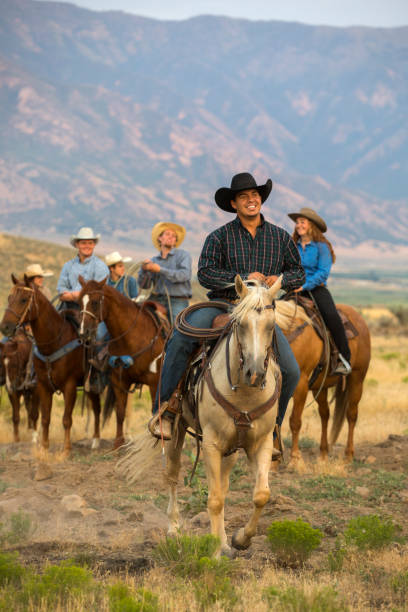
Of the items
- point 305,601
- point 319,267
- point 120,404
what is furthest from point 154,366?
point 305,601

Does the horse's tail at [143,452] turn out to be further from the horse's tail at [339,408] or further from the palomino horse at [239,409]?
the horse's tail at [339,408]

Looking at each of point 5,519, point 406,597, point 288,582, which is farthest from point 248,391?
point 5,519

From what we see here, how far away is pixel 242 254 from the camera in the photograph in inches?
272

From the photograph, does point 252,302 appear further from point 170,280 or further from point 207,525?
point 170,280

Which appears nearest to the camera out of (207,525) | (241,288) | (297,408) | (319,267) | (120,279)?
(241,288)

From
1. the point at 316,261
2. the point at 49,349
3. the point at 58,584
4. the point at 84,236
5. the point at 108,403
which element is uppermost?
the point at 84,236

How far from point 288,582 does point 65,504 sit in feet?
10.3

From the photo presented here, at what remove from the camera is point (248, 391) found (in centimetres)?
594

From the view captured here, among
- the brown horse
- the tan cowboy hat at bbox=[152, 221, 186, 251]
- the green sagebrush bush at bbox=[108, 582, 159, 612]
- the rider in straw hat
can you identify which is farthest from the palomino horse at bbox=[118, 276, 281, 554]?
the brown horse

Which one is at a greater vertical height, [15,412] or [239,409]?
[239,409]

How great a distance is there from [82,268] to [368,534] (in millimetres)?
7121

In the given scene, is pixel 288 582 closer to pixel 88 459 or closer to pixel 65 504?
pixel 65 504

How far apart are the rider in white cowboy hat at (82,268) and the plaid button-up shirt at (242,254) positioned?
211 inches

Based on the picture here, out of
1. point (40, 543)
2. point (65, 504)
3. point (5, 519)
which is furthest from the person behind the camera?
point (65, 504)
